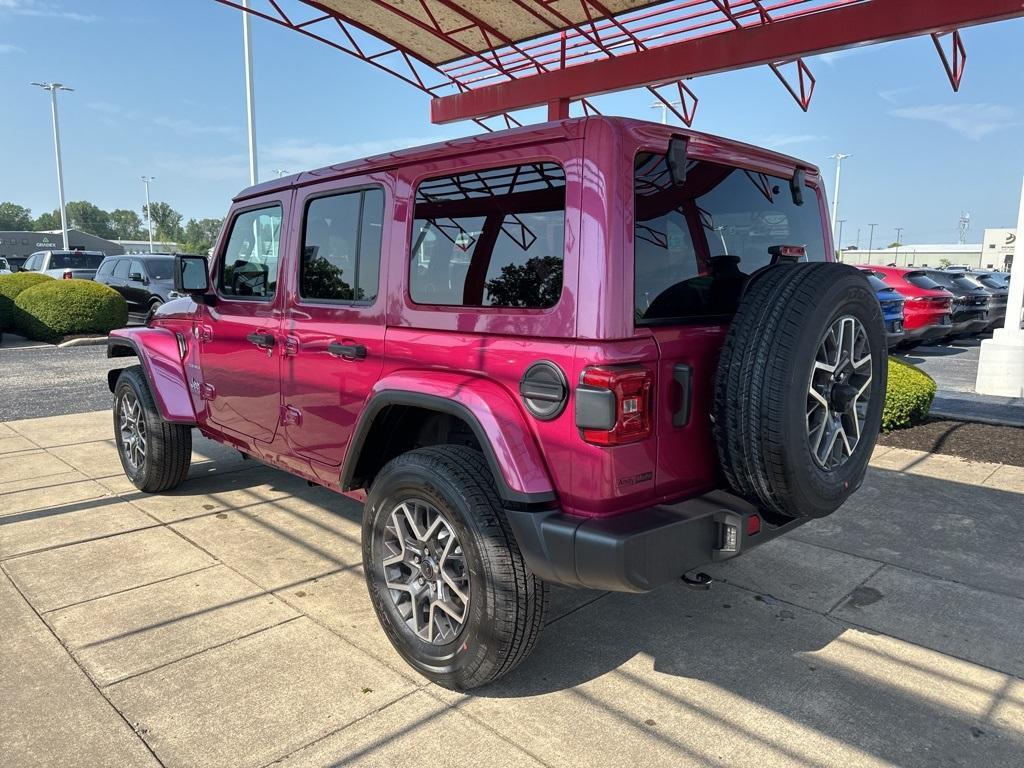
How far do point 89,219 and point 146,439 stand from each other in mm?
172621

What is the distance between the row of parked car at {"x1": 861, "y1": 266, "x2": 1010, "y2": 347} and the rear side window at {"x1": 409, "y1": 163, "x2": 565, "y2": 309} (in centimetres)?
945

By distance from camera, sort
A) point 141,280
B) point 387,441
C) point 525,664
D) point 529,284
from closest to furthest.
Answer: point 529,284 < point 525,664 < point 387,441 < point 141,280

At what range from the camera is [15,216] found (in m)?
146

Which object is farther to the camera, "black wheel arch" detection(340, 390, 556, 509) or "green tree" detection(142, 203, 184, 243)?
"green tree" detection(142, 203, 184, 243)

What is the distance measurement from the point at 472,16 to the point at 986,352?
24.1 ft

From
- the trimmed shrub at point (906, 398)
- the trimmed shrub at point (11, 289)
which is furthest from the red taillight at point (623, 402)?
the trimmed shrub at point (11, 289)

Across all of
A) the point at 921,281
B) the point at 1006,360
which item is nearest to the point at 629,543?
the point at 1006,360

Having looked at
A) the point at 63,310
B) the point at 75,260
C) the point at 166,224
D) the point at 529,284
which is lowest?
the point at 63,310

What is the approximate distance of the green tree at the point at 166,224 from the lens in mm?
138125

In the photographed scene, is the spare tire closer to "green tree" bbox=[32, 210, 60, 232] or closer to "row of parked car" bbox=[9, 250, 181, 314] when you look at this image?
"row of parked car" bbox=[9, 250, 181, 314]

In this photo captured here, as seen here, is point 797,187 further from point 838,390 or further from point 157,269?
point 157,269

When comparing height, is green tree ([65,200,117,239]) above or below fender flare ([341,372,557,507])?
above

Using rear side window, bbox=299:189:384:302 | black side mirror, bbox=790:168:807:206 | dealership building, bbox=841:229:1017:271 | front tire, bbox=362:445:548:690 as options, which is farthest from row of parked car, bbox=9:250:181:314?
dealership building, bbox=841:229:1017:271

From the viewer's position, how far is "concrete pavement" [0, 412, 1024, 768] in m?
2.42
